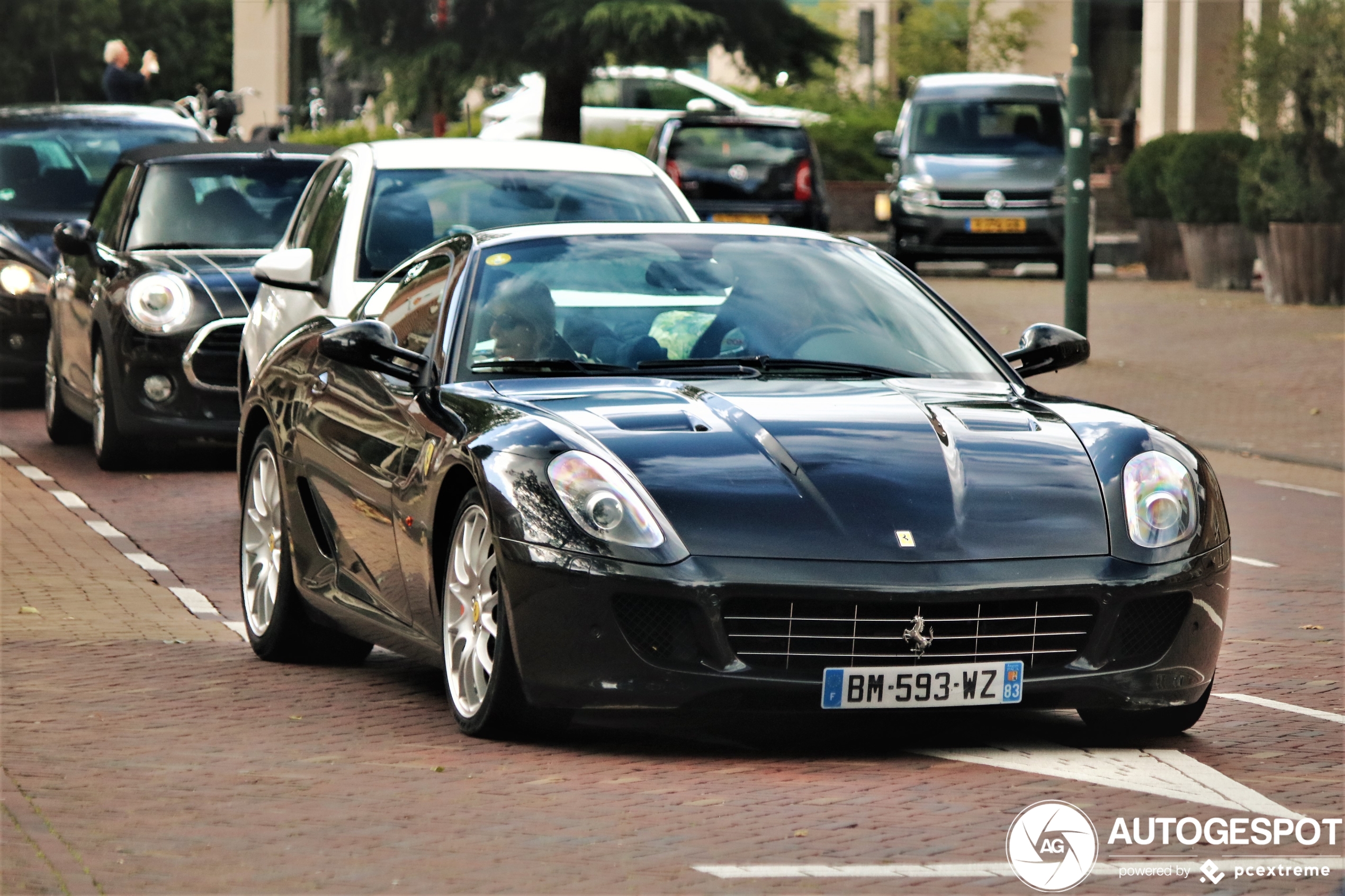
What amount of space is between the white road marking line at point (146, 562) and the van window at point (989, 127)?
19550 mm

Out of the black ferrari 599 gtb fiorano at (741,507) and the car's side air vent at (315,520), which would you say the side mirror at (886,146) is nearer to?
the car's side air vent at (315,520)

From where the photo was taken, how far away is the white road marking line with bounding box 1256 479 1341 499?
1305cm

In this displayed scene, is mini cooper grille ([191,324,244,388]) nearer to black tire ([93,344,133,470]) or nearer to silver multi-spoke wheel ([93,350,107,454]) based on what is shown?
black tire ([93,344,133,470])

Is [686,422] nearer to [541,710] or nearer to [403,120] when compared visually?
[541,710]

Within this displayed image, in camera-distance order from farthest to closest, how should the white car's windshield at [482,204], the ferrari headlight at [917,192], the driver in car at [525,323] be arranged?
1. the ferrari headlight at [917,192]
2. the white car's windshield at [482,204]
3. the driver in car at [525,323]

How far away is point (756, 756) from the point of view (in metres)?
6.09

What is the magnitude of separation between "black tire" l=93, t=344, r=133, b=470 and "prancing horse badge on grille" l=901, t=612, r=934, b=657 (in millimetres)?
8229

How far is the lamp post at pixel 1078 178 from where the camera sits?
19.0 meters

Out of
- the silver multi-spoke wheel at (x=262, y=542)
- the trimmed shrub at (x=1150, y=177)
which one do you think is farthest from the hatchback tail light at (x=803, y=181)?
the silver multi-spoke wheel at (x=262, y=542)

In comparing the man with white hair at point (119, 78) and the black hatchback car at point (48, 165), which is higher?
the man with white hair at point (119, 78)

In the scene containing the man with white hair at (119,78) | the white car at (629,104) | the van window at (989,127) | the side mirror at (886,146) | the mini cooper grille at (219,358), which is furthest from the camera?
the white car at (629,104)

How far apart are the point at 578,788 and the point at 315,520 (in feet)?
6.92

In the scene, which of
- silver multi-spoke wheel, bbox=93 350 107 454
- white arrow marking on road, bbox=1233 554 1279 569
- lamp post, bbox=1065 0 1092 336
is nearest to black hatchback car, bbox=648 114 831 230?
lamp post, bbox=1065 0 1092 336

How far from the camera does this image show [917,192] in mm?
28047
